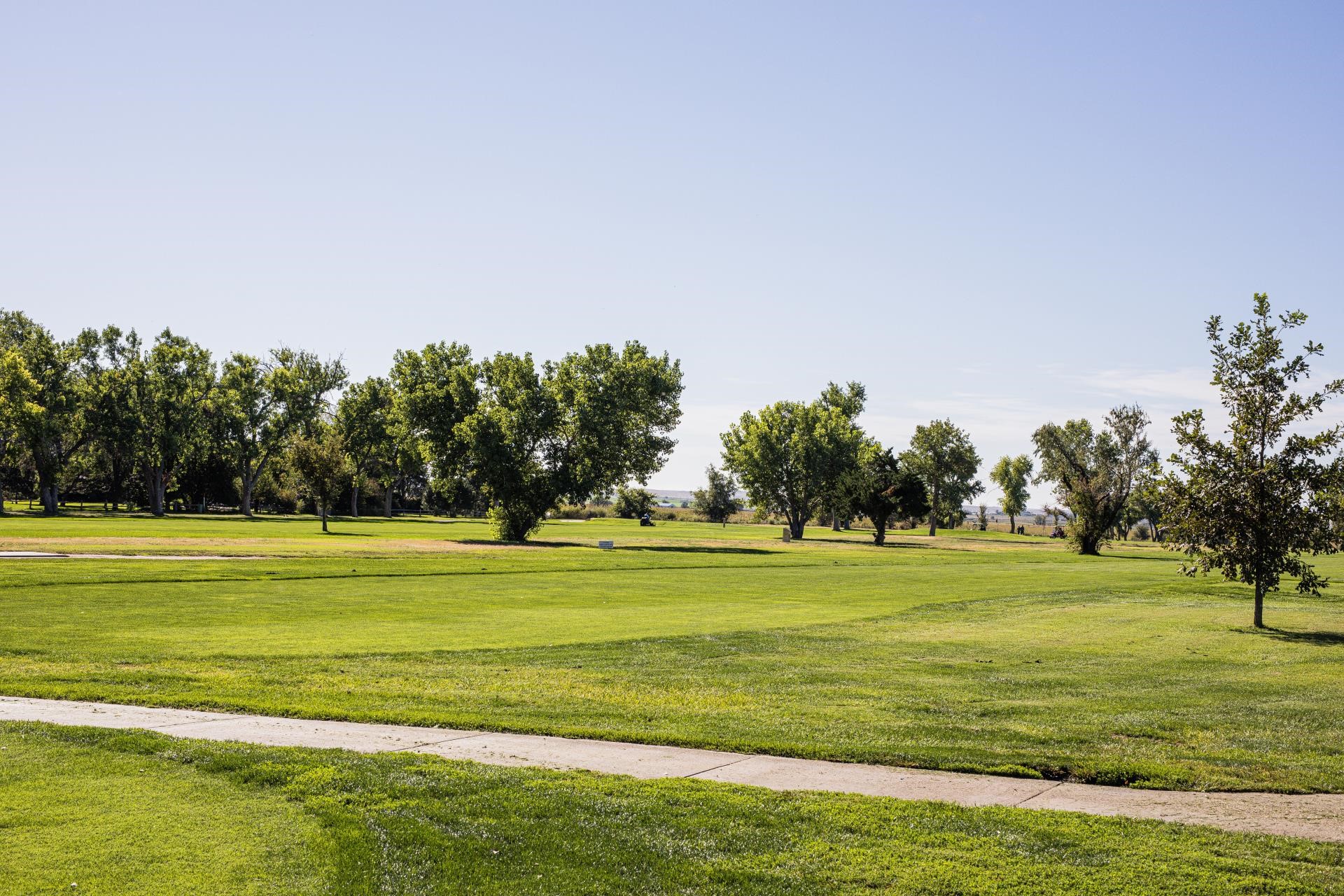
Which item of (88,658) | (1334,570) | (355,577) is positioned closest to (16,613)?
(88,658)

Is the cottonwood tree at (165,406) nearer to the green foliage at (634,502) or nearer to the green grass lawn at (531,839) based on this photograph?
the green foliage at (634,502)

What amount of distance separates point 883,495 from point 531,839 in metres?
87.8

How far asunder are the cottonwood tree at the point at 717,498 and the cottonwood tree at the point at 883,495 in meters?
63.1

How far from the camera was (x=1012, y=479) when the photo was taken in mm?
186375

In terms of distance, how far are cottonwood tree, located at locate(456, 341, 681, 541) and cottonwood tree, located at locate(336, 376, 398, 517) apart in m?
45.6

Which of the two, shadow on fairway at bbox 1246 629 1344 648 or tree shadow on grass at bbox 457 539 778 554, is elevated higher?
shadow on fairway at bbox 1246 629 1344 648

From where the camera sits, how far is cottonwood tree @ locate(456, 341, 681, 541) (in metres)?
76.3

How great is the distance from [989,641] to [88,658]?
17199 mm

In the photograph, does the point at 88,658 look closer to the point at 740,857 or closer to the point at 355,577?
the point at 740,857

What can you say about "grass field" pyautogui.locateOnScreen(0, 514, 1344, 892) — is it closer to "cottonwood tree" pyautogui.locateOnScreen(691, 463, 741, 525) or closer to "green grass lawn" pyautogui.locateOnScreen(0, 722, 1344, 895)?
"green grass lawn" pyautogui.locateOnScreen(0, 722, 1344, 895)

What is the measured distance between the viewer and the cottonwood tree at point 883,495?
306 feet

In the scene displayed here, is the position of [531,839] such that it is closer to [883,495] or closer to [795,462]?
[883,495]

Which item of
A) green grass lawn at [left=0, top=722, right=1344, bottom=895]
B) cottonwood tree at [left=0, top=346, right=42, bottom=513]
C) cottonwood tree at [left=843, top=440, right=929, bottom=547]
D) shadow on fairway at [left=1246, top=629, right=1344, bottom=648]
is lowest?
shadow on fairway at [left=1246, top=629, right=1344, bottom=648]

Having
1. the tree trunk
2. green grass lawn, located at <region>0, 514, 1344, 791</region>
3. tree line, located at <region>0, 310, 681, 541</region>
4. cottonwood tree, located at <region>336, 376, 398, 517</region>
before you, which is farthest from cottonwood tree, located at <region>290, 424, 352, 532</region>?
green grass lawn, located at <region>0, 514, 1344, 791</region>
